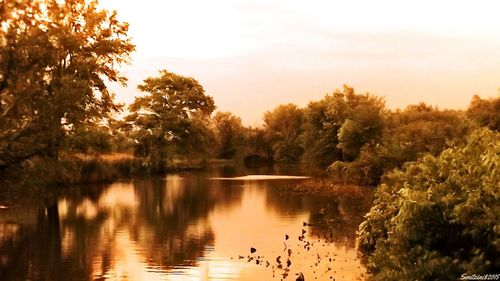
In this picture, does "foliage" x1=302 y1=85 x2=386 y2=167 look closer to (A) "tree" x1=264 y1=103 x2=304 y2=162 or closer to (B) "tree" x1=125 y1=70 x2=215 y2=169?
(B) "tree" x1=125 y1=70 x2=215 y2=169

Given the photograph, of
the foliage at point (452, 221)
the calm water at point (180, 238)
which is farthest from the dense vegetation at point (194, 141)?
the calm water at point (180, 238)

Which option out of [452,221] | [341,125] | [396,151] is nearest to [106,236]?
[452,221]

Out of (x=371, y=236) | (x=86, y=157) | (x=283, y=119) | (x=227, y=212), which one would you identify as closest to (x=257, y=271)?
(x=371, y=236)

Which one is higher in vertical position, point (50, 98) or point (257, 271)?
point (50, 98)

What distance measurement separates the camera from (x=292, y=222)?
2264 cm

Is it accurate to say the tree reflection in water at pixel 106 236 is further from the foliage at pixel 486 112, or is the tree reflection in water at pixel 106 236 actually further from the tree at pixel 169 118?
the foliage at pixel 486 112

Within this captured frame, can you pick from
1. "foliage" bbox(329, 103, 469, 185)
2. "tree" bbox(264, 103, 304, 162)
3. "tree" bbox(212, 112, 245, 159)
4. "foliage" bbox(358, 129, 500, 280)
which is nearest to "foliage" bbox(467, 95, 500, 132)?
"foliage" bbox(329, 103, 469, 185)

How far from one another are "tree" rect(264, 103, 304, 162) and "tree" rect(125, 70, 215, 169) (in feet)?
88.8

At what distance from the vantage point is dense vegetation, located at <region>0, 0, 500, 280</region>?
33.0 ft

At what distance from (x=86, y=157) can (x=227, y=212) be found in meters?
19.3

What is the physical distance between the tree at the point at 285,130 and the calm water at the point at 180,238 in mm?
58976

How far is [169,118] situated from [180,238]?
4467 centimetres

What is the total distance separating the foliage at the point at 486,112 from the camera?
58.9 m

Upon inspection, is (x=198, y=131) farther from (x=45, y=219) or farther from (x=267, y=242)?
(x=267, y=242)
